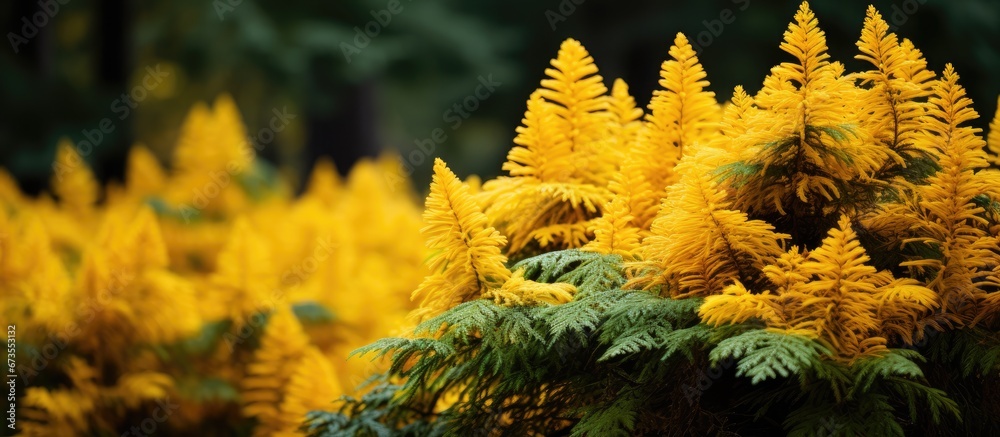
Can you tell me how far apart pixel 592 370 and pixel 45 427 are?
3303mm

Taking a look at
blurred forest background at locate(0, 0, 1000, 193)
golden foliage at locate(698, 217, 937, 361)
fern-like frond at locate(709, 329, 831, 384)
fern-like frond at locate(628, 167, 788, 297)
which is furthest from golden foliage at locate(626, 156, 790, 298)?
blurred forest background at locate(0, 0, 1000, 193)

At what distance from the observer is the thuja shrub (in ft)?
7.61

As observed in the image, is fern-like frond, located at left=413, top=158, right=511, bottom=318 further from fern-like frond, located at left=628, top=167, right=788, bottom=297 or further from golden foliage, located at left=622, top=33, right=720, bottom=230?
golden foliage, located at left=622, top=33, right=720, bottom=230

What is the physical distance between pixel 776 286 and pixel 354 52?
11293mm

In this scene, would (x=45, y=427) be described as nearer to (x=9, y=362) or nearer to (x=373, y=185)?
(x=9, y=362)

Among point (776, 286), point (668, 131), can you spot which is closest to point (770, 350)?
point (776, 286)

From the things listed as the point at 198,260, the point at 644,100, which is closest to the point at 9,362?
the point at 198,260

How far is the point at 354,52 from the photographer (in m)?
13.2

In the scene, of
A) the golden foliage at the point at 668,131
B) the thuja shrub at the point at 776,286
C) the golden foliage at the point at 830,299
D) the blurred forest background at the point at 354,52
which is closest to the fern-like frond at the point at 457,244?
the thuja shrub at the point at 776,286

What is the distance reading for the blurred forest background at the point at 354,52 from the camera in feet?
28.5

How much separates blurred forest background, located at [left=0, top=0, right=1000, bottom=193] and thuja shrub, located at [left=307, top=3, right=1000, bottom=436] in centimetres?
484

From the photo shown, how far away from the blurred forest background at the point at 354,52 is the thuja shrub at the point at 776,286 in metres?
4.84

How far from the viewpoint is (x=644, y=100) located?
48.7 ft

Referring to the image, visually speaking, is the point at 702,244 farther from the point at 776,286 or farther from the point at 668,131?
the point at 668,131
